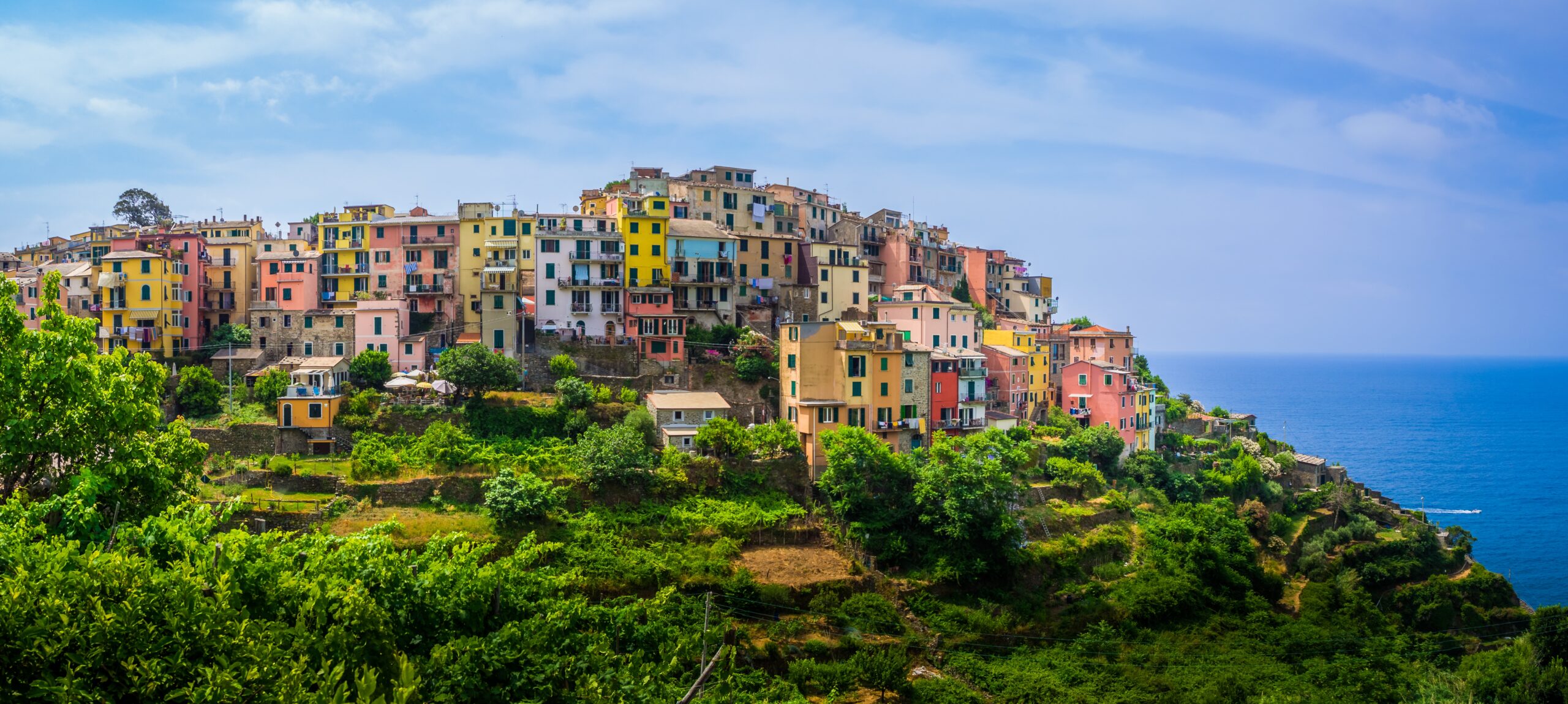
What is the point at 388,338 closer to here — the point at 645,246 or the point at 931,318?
the point at 645,246

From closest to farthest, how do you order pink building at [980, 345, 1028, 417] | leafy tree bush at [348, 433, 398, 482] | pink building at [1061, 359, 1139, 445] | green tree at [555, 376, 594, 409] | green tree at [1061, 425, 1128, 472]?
leafy tree bush at [348, 433, 398, 482] → green tree at [555, 376, 594, 409] → green tree at [1061, 425, 1128, 472] → pink building at [980, 345, 1028, 417] → pink building at [1061, 359, 1139, 445]

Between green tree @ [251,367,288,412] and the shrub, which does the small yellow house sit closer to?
green tree @ [251,367,288,412]

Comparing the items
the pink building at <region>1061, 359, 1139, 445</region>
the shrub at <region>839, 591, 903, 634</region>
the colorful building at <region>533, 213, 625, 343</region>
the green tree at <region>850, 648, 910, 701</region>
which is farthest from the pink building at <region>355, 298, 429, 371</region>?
the pink building at <region>1061, 359, 1139, 445</region>

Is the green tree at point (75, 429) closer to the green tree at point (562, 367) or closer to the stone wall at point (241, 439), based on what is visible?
the stone wall at point (241, 439)

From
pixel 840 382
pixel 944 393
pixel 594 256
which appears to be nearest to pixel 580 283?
pixel 594 256

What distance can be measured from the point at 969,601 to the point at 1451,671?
1548cm

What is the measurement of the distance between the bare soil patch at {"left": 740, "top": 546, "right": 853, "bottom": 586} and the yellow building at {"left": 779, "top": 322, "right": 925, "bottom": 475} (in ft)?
17.0

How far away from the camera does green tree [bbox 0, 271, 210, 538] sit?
58.9 feet

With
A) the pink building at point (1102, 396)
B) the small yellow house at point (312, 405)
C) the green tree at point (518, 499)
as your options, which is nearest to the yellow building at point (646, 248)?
the small yellow house at point (312, 405)

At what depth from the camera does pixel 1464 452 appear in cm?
10375

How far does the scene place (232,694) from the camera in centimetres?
1238

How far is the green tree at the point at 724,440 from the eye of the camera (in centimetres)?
4000

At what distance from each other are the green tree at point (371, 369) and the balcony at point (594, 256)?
943 cm

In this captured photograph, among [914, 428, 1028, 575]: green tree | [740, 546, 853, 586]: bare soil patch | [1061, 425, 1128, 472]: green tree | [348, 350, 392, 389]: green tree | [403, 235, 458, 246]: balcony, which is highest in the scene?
[403, 235, 458, 246]: balcony
